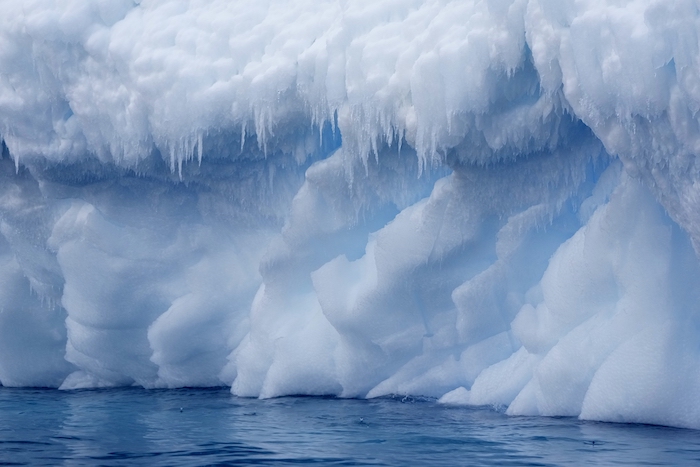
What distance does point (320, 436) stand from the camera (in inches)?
250

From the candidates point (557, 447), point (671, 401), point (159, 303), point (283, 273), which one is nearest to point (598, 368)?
point (671, 401)

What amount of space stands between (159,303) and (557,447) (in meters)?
5.79

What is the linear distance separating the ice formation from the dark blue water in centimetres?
60

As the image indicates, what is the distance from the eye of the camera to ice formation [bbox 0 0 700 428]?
656cm

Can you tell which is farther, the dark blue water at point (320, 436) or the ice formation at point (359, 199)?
the ice formation at point (359, 199)

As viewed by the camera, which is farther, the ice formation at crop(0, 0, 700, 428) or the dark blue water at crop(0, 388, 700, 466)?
the ice formation at crop(0, 0, 700, 428)

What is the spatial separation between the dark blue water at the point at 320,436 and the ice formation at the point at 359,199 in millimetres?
595

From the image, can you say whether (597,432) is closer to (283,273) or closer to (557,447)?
(557,447)

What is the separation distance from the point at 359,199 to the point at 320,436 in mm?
3132

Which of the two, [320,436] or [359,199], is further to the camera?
[359,199]

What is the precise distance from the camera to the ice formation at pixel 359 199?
6.56 m

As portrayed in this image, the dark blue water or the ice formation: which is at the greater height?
the ice formation

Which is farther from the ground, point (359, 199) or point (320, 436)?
point (359, 199)

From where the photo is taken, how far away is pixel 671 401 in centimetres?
654
